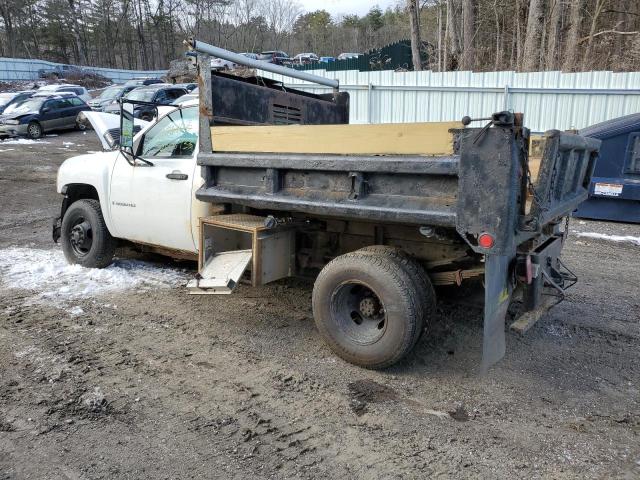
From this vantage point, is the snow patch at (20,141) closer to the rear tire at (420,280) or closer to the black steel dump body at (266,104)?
the black steel dump body at (266,104)

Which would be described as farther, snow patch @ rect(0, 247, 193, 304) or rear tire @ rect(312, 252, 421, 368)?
snow patch @ rect(0, 247, 193, 304)

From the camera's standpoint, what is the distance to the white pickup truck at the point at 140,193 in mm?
5168

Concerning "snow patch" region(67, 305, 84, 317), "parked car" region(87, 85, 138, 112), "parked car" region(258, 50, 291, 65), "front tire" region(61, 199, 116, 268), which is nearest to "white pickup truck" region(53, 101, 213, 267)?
"front tire" region(61, 199, 116, 268)

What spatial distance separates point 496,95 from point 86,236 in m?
11.3

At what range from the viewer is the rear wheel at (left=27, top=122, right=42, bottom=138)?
21.3 m

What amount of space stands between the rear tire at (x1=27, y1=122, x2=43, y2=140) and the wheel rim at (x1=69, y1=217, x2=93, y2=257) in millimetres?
17611

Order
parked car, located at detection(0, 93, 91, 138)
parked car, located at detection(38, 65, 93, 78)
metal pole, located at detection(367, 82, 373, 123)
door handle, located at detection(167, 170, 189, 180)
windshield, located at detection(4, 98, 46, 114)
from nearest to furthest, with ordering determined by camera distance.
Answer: door handle, located at detection(167, 170, 189, 180) → metal pole, located at detection(367, 82, 373, 123) → parked car, located at detection(0, 93, 91, 138) → windshield, located at detection(4, 98, 46, 114) → parked car, located at detection(38, 65, 93, 78)

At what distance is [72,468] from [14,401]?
96 cm

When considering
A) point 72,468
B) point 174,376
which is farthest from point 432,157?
point 72,468

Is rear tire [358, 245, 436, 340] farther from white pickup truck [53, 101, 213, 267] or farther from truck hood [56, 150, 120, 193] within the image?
truck hood [56, 150, 120, 193]

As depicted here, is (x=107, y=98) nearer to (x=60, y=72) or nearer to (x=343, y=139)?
(x=60, y=72)

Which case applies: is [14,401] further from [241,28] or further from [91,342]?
[241,28]

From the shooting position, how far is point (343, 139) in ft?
12.4

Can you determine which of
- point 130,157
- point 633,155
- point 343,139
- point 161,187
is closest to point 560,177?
point 343,139
